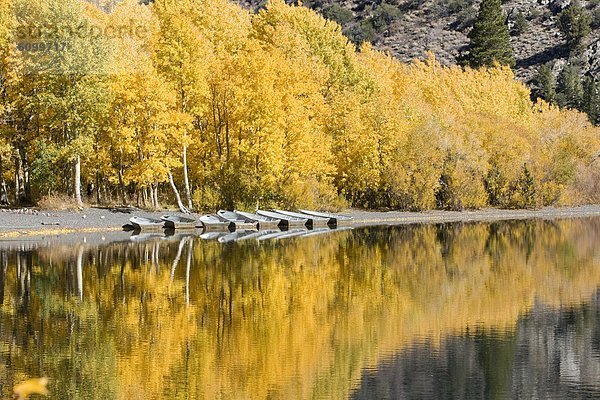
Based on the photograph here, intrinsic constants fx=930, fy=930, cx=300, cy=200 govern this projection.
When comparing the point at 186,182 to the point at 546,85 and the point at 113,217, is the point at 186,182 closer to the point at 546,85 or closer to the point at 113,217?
the point at 113,217

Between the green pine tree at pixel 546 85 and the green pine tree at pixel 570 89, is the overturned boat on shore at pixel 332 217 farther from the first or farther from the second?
the green pine tree at pixel 570 89

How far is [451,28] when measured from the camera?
16075 centimetres

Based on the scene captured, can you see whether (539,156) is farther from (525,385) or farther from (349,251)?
Result: (525,385)

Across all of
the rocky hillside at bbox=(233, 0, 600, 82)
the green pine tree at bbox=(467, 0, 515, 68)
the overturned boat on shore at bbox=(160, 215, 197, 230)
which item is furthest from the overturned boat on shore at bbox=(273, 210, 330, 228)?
the rocky hillside at bbox=(233, 0, 600, 82)

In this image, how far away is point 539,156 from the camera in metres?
76.6

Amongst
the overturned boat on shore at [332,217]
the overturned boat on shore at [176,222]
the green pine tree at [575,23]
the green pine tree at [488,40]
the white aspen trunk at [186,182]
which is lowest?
the overturned boat on shore at [332,217]

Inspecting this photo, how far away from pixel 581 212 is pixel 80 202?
4136 centimetres

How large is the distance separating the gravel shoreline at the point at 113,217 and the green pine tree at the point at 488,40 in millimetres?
40540

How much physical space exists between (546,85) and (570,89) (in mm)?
3905

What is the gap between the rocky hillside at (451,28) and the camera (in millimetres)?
140500

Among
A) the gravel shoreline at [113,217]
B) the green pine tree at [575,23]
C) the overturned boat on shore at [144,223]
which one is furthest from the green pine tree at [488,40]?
the overturned boat on shore at [144,223]

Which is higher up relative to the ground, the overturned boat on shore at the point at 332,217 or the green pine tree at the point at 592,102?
the green pine tree at the point at 592,102

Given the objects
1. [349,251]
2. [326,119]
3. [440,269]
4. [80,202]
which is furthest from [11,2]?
[440,269]

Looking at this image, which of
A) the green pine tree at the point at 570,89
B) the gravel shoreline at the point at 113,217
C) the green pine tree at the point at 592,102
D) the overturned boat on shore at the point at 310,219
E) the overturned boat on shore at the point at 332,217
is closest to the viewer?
the gravel shoreline at the point at 113,217
